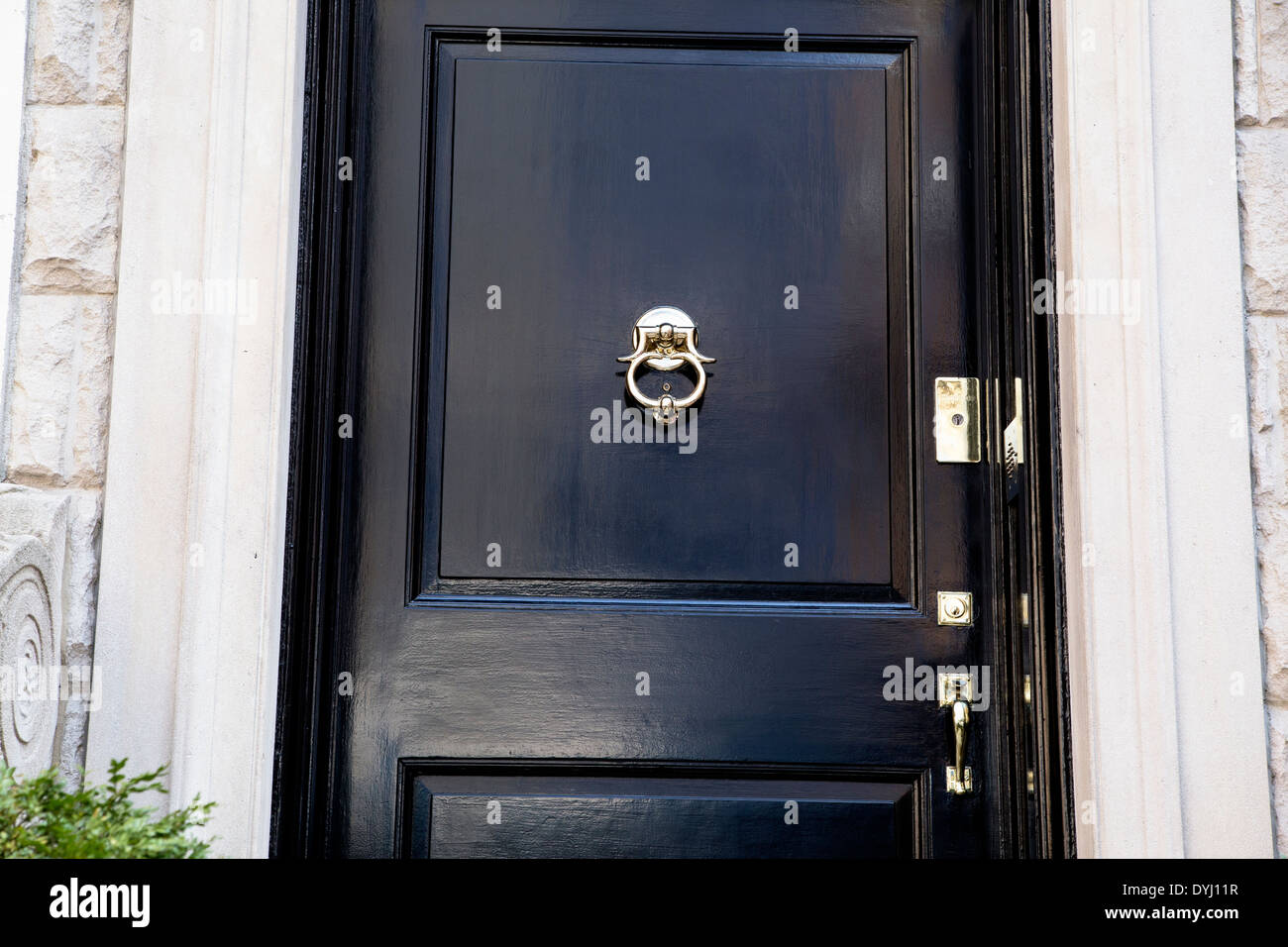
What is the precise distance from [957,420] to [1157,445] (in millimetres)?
377

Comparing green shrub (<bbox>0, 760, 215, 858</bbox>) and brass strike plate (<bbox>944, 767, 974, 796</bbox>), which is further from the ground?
green shrub (<bbox>0, 760, 215, 858</bbox>)

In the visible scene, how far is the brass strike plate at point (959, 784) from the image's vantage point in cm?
224

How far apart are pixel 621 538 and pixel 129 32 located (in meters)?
1.26

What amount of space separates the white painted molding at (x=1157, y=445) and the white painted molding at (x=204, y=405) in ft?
4.47

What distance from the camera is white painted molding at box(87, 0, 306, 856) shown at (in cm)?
205

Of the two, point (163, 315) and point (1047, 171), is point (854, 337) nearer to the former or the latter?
point (1047, 171)

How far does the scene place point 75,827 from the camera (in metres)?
1.52

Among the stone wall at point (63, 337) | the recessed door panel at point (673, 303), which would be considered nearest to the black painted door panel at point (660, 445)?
the recessed door panel at point (673, 303)

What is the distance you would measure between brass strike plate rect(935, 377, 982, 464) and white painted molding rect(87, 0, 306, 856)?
3.92 feet

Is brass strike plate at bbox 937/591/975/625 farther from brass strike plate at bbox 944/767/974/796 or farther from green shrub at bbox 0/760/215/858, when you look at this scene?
green shrub at bbox 0/760/215/858

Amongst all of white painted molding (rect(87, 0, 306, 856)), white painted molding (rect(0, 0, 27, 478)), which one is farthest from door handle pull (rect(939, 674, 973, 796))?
white painted molding (rect(0, 0, 27, 478))

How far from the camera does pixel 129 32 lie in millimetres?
2230

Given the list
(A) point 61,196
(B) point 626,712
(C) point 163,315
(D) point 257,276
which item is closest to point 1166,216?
(B) point 626,712

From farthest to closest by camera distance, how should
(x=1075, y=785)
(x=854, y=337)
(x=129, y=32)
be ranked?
(x=854, y=337), (x=129, y=32), (x=1075, y=785)
